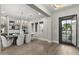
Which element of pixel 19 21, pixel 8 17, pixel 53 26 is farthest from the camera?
pixel 53 26

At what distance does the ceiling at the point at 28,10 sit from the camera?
5.34ft

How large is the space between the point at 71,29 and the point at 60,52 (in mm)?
664

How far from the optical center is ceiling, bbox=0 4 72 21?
64.1 inches

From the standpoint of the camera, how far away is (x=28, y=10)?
174cm

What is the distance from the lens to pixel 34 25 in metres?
1.84

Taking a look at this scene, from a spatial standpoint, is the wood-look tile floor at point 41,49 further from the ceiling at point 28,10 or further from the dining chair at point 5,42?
the ceiling at point 28,10

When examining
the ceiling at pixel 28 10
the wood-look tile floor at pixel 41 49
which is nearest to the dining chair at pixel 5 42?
the wood-look tile floor at pixel 41 49

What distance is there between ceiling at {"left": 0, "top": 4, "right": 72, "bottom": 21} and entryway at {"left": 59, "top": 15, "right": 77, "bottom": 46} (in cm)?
40

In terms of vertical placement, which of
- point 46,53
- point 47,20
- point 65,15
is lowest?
point 46,53

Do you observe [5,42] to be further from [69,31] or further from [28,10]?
[69,31]

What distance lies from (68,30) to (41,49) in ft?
2.88
